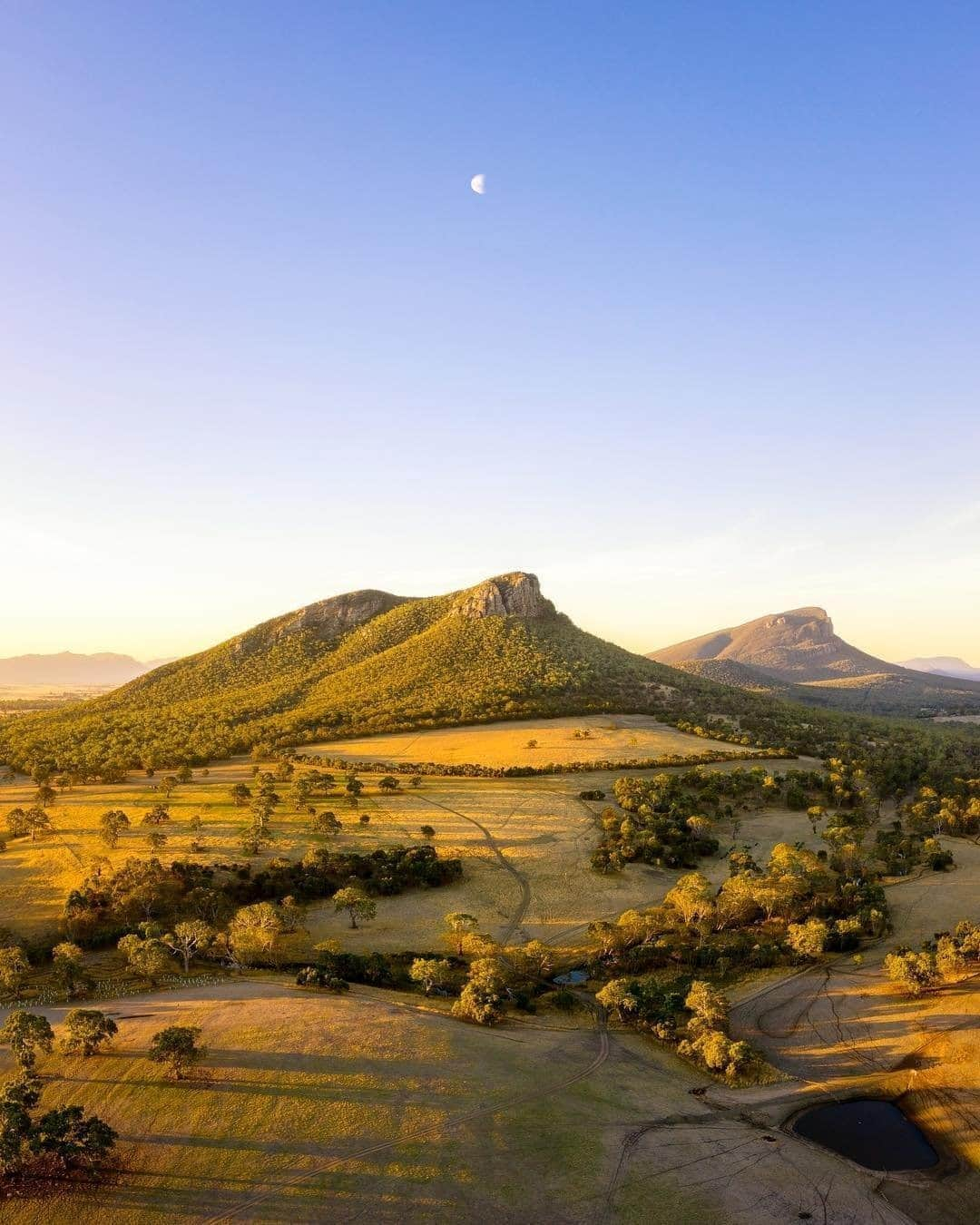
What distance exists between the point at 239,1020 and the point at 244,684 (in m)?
154

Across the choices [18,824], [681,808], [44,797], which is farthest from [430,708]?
[18,824]

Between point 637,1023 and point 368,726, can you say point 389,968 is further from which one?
point 368,726

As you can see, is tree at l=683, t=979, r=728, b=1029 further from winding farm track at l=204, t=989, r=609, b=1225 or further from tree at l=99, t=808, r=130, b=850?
tree at l=99, t=808, r=130, b=850

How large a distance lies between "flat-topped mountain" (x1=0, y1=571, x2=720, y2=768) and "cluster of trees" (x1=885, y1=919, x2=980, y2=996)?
313 ft

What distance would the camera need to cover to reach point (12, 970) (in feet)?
162

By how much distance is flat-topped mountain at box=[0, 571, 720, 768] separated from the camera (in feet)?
452

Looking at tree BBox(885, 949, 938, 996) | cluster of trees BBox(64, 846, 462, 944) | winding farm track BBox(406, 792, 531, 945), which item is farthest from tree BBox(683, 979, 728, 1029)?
cluster of trees BBox(64, 846, 462, 944)

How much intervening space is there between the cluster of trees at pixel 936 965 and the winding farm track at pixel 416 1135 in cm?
2504

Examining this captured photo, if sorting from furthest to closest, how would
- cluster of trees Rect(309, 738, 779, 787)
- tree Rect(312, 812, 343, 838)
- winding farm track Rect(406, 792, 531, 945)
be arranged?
cluster of trees Rect(309, 738, 779, 787)
tree Rect(312, 812, 343, 838)
winding farm track Rect(406, 792, 531, 945)

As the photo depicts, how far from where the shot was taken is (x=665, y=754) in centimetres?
12212

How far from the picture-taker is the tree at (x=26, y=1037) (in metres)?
36.8

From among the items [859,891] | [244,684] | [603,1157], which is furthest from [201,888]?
[244,684]

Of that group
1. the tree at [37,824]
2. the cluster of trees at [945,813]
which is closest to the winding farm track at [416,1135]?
the cluster of trees at [945,813]

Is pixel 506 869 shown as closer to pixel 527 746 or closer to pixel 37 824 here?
pixel 527 746
